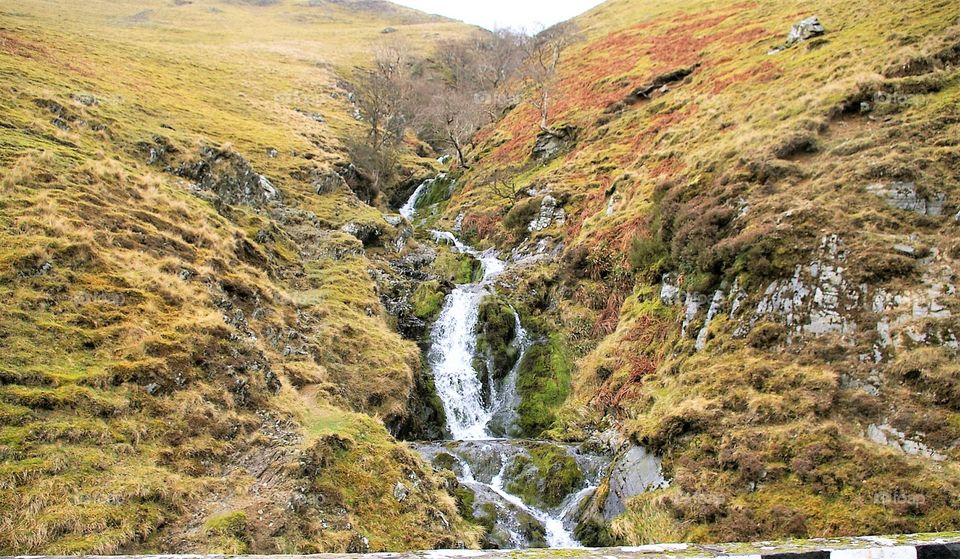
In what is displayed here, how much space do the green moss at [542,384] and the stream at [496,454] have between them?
1.46ft

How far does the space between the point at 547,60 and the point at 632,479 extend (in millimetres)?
69734

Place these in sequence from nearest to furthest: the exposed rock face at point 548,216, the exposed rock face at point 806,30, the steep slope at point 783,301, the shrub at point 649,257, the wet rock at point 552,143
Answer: the steep slope at point 783,301, the shrub at point 649,257, the exposed rock face at point 806,30, the exposed rock face at point 548,216, the wet rock at point 552,143

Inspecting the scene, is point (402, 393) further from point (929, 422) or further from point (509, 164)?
point (509, 164)

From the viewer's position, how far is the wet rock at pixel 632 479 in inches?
547

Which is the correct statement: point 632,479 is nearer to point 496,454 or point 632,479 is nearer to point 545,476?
point 545,476

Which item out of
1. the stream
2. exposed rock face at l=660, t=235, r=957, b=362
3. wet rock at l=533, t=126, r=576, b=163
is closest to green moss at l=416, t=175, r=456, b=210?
wet rock at l=533, t=126, r=576, b=163

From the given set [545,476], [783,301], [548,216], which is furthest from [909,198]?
[548,216]

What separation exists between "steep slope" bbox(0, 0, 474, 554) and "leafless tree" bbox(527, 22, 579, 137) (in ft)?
85.2

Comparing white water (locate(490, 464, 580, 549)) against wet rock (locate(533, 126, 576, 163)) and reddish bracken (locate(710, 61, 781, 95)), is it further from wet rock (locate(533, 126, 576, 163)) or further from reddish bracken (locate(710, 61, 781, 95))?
wet rock (locate(533, 126, 576, 163))

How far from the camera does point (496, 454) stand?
63.5ft

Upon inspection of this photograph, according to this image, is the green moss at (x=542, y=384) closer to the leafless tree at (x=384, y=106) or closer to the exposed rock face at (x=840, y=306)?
the exposed rock face at (x=840, y=306)

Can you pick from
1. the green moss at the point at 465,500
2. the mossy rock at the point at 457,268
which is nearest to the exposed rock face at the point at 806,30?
the mossy rock at the point at 457,268

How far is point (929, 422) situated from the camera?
35.7ft

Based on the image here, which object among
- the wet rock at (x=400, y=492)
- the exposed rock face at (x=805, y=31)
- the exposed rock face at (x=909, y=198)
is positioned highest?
the exposed rock face at (x=805, y=31)
